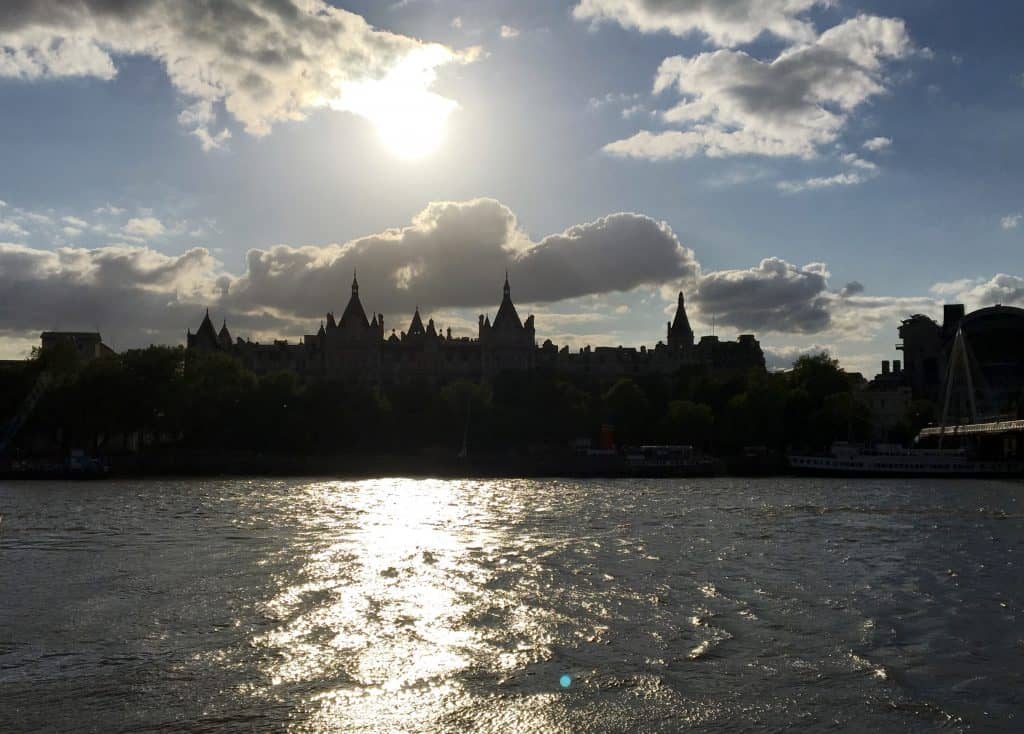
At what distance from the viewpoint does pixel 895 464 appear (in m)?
109

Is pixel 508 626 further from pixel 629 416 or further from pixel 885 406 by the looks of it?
pixel 885 406

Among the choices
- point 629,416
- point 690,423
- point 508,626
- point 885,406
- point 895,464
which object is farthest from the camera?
point 885,406

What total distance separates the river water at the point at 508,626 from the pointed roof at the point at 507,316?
432 feet

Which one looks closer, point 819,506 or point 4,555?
point 4,555

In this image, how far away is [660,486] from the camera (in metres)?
85.1

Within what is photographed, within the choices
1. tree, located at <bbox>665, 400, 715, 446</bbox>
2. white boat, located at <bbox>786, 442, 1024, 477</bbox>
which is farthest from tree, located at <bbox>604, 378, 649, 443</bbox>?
white boat, located at <bbox>786, 442, 1024, 477</bbox>

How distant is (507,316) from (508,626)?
158 metres

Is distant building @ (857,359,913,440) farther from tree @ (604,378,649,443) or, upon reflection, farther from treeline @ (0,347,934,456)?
tree @ (604,378,649,443)

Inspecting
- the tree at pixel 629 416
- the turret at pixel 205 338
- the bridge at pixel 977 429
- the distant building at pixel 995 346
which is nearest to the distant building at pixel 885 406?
the distant building at pixel 995 346

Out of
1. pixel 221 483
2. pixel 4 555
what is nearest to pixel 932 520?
pixel 4 555

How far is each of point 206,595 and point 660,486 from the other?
196 ft

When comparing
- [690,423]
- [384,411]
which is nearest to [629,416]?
[690,423]

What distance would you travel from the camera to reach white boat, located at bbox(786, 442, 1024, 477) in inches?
4257

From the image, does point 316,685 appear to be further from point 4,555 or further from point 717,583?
point 4,555
